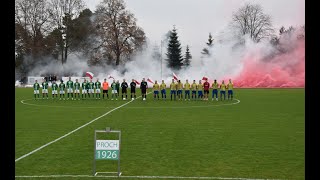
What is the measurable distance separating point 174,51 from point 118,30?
1590cm

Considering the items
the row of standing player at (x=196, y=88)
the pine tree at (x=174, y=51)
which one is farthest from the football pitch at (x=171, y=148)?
the pine tree at (x=174, y=51)

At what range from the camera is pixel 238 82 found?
59125mm

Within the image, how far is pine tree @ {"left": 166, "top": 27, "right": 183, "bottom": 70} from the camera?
243 feet

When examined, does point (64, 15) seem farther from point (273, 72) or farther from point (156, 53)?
point (273, 72)

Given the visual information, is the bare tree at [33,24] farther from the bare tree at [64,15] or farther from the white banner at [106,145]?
the white banner at [106,145]

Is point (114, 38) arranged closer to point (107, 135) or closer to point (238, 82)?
point (238, 82)

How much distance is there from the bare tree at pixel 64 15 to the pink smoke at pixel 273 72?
84.9ft

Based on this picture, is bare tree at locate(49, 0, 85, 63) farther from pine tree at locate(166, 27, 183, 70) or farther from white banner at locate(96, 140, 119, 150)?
white banner at locate(96, 140, 119, 150)

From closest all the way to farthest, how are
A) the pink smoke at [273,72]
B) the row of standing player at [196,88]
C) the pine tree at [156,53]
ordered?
the row of standing player at [196,88]
the pink smoke at [273,72]
the pine tree at [156,53]

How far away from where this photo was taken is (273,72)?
5734cm

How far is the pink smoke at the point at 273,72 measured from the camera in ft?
179

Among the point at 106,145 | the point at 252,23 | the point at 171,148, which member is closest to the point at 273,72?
the point at 252,23

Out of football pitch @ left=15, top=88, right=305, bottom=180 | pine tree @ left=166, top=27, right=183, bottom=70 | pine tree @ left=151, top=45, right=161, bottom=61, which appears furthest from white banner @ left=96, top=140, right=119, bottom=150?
pine tree @ left=166, top=27, right=183, bottom=70
